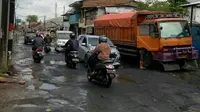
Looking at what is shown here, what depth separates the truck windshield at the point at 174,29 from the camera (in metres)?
16.2

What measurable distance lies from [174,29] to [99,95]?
8266mm

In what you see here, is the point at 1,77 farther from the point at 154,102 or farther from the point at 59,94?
the point at 154,102

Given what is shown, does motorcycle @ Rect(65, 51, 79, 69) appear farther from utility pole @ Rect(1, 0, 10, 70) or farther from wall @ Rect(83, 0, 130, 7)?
→ wall @ Rect(83, 0, 130, 7)

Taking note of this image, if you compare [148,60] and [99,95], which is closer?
[99,95]

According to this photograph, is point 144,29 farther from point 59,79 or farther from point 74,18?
point 74,18

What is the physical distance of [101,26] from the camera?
2462 cm

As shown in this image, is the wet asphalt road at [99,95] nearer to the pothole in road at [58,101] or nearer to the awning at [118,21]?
the pothole in road at [58,101]

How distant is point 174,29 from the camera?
16375 millimetres

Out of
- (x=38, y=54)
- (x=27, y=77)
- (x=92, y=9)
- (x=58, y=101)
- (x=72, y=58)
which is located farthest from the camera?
(x=92, y=9)

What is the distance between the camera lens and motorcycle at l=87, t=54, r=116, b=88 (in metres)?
10.7

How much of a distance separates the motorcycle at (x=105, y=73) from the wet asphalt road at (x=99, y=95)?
0.89 feet

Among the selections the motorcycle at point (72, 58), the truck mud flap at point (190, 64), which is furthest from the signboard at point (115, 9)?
the truck mud flap at point (190, 64)

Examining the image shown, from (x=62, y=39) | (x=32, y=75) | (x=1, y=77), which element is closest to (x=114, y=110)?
(x=1, y=77)

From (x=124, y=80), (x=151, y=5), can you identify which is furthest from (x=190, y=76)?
(x=151, y=5)
